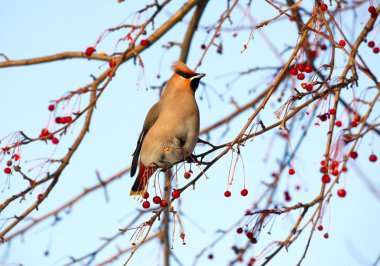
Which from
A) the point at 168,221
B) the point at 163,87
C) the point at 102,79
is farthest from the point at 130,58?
the point at 168,221

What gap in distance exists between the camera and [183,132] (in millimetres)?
3811

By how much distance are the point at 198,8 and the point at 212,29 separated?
174 millimetres

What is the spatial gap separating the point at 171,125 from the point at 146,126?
27cm

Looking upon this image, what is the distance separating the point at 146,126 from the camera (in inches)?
160

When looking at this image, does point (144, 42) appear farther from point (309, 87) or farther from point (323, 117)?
point (309, 87)

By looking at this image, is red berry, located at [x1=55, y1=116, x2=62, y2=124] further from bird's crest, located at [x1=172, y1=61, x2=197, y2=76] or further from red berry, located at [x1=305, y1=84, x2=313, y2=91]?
red berry, located at [x1=305, y1=84, x2=313, y2=91]

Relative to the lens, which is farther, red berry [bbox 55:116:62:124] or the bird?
the bird

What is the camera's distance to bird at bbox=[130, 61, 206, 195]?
3820 millimetres

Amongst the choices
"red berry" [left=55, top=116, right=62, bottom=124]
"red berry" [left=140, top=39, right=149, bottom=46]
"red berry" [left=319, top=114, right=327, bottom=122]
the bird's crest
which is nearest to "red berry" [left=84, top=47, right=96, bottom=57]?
"red berry" [left=140, top=39, right=149, bottom=46]

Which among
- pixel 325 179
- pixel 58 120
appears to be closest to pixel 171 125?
pixel 58 120

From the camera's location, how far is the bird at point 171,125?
12.5 feet

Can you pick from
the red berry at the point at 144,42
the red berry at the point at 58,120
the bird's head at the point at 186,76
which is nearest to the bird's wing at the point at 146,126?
the bird's head at the point at 186,76

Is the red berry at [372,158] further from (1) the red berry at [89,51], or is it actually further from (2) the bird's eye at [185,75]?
(1) the red berry at [89,51]

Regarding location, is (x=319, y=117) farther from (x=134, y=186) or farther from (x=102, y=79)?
(x=134, y=186)
